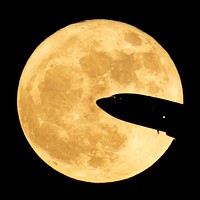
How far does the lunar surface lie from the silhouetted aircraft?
0.40ft

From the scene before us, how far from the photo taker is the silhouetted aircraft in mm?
6391

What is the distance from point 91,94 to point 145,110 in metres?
0.79

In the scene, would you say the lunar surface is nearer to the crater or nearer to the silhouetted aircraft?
the crater

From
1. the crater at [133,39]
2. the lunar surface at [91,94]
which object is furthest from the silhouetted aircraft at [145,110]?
the crater at [133,39]

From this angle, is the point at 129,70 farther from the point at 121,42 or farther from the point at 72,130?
the point at 72,130

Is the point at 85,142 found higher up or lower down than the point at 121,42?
lower down

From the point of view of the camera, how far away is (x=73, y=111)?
6582 millimetres

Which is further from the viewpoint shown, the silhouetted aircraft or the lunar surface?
the lunar surface

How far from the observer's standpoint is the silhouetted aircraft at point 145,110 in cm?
639

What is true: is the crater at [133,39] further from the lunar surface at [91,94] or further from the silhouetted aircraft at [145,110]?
the silhouetted aircraft at [145,110]

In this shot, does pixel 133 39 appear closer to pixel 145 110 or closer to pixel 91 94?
pixel 91 94

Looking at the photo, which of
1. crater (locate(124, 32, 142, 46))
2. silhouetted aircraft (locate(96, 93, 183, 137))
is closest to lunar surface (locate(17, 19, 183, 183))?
crater (locate(124, 32, 142, 46))

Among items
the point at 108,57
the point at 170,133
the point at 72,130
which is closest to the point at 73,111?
the point at 72,130

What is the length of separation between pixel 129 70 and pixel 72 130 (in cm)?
117
